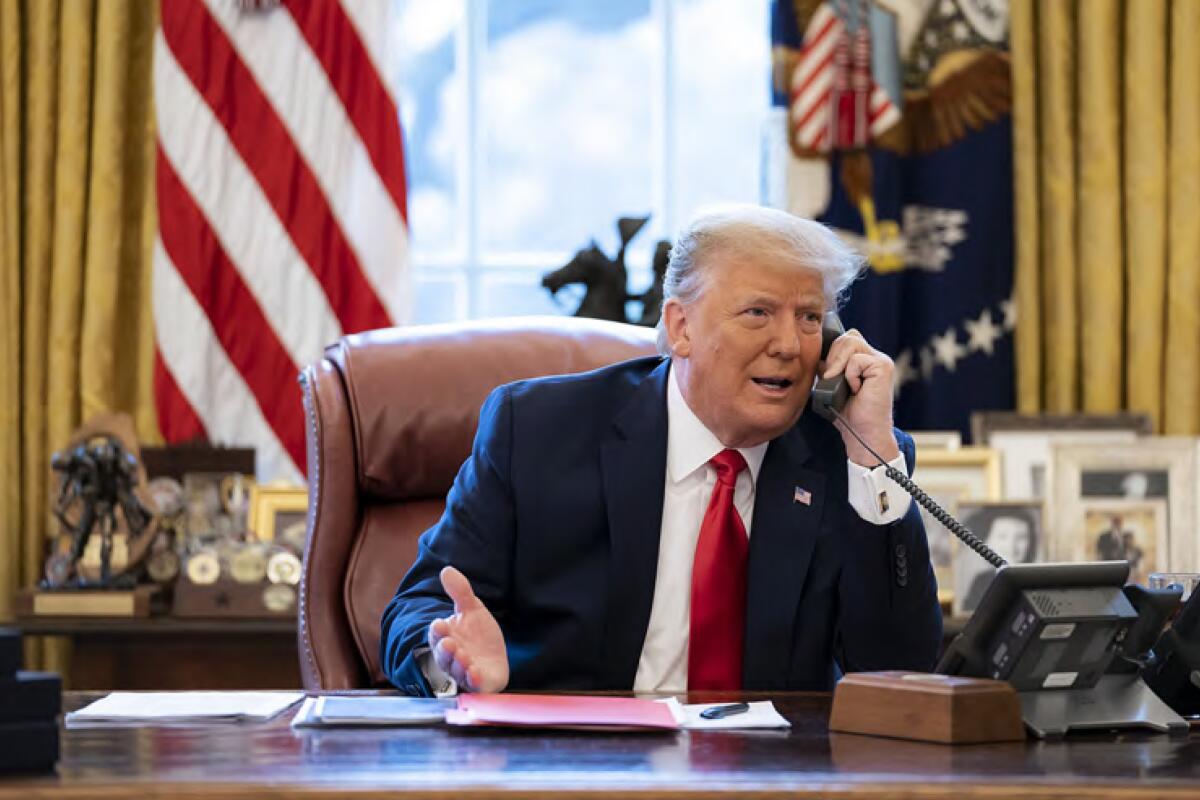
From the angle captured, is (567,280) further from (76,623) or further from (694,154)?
(76,623)

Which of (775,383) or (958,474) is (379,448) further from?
(958,474)

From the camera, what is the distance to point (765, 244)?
2307 millimetres

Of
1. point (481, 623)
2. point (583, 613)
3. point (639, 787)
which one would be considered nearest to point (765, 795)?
point (639, 787)

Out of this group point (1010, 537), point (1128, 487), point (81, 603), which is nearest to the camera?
point (81, 603)

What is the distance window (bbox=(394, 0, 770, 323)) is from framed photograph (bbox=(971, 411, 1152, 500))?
3.08 ft

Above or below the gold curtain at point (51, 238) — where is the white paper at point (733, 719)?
below

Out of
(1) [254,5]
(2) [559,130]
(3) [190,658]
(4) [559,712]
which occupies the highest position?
(1) [254,5]

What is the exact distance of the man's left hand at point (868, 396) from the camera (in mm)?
2277

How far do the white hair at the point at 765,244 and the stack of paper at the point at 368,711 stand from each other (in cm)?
83

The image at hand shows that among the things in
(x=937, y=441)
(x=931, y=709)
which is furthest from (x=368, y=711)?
(x=937, y=441)

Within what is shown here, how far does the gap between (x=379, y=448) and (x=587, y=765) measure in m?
1.23

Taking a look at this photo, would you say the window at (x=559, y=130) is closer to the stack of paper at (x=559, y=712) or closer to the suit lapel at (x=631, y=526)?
the suit lapel at (x=631, y=526)

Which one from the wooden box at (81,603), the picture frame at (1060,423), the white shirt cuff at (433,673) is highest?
the picture frame at (1060,423)

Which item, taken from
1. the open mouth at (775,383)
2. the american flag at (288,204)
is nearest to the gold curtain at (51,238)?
the american flag at (288,204)
